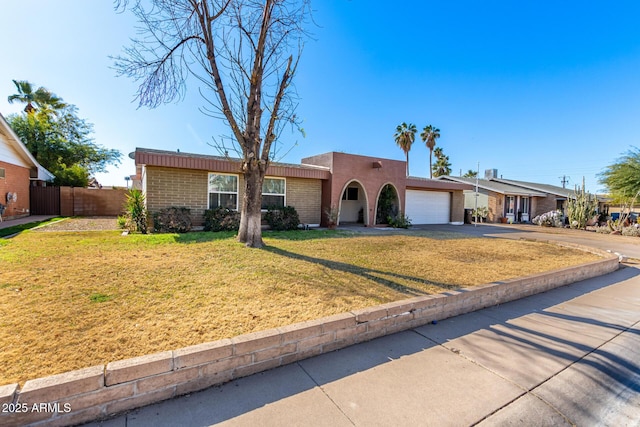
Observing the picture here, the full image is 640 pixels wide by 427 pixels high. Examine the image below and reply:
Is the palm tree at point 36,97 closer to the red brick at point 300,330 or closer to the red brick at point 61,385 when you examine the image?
the red brick at point 61,385

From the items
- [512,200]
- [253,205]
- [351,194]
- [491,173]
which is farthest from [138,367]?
[491,173]

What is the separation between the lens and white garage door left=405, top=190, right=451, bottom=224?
1797cm

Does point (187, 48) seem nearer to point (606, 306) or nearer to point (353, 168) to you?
point (353, 168)

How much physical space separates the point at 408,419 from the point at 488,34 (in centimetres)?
1511

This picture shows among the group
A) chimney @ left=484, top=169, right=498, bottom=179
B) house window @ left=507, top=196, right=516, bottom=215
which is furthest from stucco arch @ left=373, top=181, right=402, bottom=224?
chimney @ left=484, top=169, right=498, bottom=179

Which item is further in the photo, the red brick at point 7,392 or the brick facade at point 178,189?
the brick facade at point 178,189

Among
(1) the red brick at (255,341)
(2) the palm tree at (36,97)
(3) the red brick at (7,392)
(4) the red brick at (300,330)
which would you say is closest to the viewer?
(3) the red brick at (7,392)

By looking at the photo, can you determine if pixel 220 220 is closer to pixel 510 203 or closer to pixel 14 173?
pixel 14 173

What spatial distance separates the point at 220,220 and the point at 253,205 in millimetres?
3639

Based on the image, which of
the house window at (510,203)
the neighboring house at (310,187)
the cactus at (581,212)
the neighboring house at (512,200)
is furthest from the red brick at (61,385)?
the house window at (510,203)

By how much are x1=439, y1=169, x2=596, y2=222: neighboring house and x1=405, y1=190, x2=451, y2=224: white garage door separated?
14.4 ft

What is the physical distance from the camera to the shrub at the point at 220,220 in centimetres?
1029

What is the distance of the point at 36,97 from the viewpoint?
24219mm

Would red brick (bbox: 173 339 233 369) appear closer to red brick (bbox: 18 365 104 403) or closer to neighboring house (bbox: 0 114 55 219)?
red brick (bbox: 18 365 104 403)
